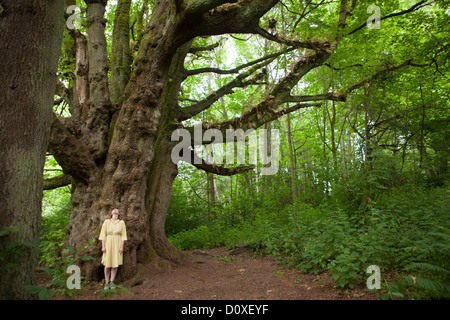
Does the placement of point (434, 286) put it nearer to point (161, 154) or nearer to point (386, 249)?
point (386, 249)

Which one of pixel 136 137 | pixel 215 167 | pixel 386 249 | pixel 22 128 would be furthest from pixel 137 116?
pixel 386 249

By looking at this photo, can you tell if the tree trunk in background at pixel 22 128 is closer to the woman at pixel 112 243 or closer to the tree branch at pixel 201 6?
the woman at pixel 112 243

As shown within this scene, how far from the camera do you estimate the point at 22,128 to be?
113 inches

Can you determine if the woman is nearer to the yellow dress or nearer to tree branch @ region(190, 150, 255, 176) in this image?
the yellow dress

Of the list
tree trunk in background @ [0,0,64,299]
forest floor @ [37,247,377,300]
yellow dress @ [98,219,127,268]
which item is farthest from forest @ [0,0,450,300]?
yellow dress @ [98,219,127,268]

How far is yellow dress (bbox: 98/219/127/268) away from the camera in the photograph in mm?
4992

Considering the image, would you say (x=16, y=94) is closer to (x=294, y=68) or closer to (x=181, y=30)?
(x=181, y=30)

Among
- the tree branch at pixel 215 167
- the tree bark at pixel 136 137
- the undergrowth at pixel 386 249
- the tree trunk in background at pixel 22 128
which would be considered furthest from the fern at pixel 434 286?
the tree branch at pixel 215 167

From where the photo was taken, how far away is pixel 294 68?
26.8ft

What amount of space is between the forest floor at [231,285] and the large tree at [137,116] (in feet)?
2.10

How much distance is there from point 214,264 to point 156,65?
5.29 meters

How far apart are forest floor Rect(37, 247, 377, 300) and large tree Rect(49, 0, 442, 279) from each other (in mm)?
639

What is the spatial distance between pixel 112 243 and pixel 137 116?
9.28 feet
